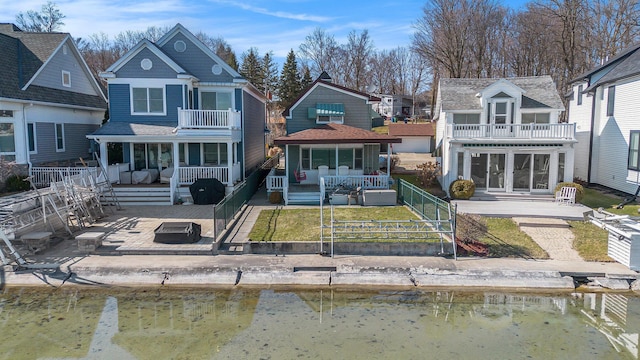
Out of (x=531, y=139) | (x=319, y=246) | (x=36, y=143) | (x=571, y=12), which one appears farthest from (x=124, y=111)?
(x=571, y=12)

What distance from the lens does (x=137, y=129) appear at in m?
21.0

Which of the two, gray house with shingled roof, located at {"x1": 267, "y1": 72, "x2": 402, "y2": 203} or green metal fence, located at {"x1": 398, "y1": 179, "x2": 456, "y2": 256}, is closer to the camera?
green metal fence, located at {"x1": 398, "y1": 179, "x2": 456, "y2": 256}

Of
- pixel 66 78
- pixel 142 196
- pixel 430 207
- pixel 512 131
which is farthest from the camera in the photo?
pixel 66 78

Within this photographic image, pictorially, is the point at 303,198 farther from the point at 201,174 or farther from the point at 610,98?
the point at 610,98

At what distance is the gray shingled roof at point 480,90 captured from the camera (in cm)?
2280

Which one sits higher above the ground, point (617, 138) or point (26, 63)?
point (26, 63)

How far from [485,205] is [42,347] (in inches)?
638

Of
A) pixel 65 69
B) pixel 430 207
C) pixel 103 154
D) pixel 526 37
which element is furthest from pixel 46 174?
pixel 526 37

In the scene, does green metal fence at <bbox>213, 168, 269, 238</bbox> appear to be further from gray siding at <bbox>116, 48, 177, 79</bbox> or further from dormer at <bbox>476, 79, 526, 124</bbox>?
dormer at <bbox>476, 79, 526, 124</bbox>

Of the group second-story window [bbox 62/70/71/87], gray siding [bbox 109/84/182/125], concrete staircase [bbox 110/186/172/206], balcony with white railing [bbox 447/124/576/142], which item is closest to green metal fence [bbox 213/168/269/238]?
concrete staircase [bbox 110/186/172/206]

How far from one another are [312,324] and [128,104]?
16.5m

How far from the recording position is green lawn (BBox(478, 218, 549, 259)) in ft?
44.4

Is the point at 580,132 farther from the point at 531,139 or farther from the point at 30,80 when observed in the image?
the point at 30,80

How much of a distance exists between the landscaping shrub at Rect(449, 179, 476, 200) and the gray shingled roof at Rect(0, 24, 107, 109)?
66.4ft
